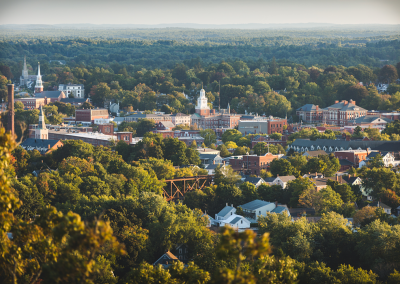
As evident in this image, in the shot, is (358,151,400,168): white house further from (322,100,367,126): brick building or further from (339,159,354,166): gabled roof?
(322,100,367,126): brick building

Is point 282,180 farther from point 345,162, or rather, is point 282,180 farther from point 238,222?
point 345,162

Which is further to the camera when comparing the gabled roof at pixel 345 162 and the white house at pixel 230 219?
the gabled roof at pixel 345 162

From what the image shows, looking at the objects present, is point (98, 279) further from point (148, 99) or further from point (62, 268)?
point (148, 99)

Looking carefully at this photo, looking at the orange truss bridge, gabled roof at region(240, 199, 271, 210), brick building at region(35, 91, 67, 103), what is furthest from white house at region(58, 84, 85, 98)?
gabled roof at region(240, 199, 271, 210)

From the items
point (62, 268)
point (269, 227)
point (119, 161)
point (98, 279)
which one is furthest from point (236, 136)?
point (62, 268)

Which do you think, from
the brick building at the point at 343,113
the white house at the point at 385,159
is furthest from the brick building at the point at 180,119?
the white house at the point at 385,159

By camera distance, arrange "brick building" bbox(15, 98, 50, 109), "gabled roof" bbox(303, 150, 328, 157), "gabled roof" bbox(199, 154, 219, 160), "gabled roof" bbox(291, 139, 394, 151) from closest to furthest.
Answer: "gabled roof" bbox(199, 154, 219, 160), "gabled roof" bbox(303, 150, 328, 157), "gabled roof" bbox(291, 139, 394, 151), "brick building" bbox(15, 98, 50, 109)

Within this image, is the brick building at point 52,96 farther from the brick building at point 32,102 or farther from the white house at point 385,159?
the white house at point 385,159
